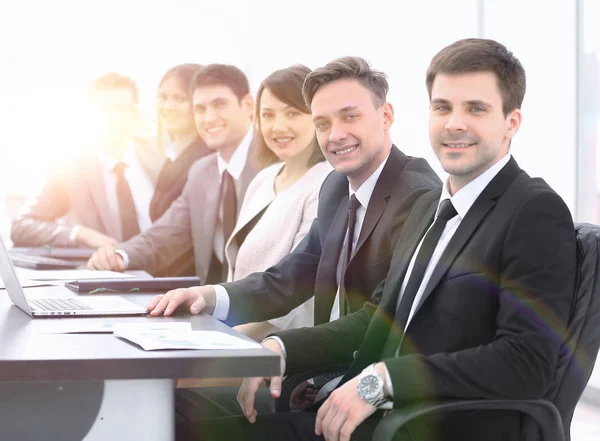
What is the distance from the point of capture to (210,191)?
485 cm

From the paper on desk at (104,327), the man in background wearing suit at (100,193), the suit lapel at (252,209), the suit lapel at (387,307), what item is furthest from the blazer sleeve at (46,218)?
the suit lapel at (387,307)

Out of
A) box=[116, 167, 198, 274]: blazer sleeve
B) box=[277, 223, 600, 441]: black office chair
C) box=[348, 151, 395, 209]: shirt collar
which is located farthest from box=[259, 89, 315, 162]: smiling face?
box=[277, 223, 600, 441]: black office chair

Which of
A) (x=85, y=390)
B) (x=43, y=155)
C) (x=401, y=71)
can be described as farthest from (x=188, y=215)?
(x=85, y=390)

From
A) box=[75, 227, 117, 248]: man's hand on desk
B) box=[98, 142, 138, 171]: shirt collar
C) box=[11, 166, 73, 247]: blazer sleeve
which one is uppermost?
box=[98, 142, 138, 171]: shirt collar

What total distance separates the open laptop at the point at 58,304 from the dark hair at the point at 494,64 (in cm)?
100

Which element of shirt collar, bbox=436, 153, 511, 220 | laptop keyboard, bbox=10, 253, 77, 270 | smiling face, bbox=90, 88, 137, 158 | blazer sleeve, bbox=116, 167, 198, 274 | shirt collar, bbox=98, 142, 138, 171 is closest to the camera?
shirt collar, bbox=436, 153, 511, 220

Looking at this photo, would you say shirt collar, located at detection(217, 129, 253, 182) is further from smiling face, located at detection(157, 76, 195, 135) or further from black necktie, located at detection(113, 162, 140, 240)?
black necktie, located at detection(113, 162, 140, 240)

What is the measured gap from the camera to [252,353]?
59.3 inches

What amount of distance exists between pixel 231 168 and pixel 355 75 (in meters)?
2.11

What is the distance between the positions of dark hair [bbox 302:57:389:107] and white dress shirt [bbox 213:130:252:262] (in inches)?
77.1

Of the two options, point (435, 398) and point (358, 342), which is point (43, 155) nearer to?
point (358, 342)

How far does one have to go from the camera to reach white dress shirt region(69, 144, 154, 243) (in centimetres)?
548

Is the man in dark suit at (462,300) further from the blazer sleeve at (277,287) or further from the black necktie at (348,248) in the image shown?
the blazer sleeve at (277,287)

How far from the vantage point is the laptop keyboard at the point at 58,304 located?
2.16 m
